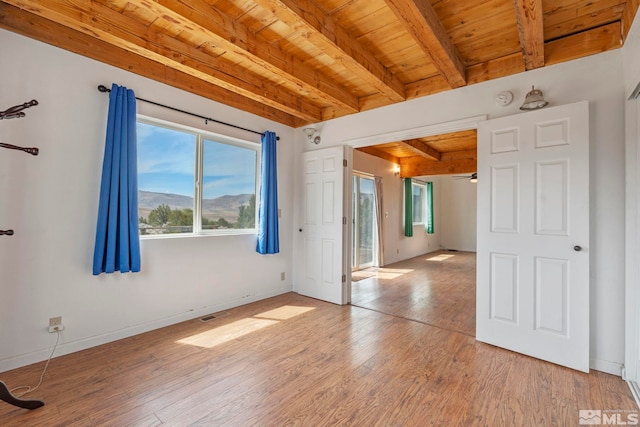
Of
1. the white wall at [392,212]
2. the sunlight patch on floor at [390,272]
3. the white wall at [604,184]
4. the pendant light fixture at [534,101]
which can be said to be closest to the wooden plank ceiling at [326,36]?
the white wall at [604,184]

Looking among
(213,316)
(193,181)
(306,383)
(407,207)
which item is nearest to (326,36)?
(193,181)

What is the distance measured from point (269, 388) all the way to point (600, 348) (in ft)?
8.22

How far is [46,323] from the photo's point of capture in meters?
2.28

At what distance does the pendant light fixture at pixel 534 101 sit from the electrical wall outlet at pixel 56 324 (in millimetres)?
4207

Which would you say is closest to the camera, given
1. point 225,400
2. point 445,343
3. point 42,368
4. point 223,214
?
point 225,400

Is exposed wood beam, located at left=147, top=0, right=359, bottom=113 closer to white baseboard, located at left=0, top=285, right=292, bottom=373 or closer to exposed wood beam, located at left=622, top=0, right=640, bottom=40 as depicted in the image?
exposed wood beam, located at left=622, top=0, right=640, bottom=40

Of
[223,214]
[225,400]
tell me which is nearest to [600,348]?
[225,400]

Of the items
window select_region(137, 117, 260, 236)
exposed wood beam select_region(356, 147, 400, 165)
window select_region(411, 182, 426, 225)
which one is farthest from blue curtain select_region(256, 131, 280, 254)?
window select_region(411, 182, 426, 225)

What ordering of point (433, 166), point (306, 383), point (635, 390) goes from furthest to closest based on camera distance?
1. point (433, 166)
2. point (306, 383)
3. point (635, 390)

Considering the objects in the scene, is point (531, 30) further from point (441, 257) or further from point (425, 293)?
point (441, 257)

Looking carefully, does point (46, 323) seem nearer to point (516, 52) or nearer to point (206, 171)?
point (206, 171)

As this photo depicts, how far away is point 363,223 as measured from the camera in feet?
21.4

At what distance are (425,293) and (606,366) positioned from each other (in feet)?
7.50

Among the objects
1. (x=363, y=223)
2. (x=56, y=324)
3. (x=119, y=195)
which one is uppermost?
(x=119, y=195)
